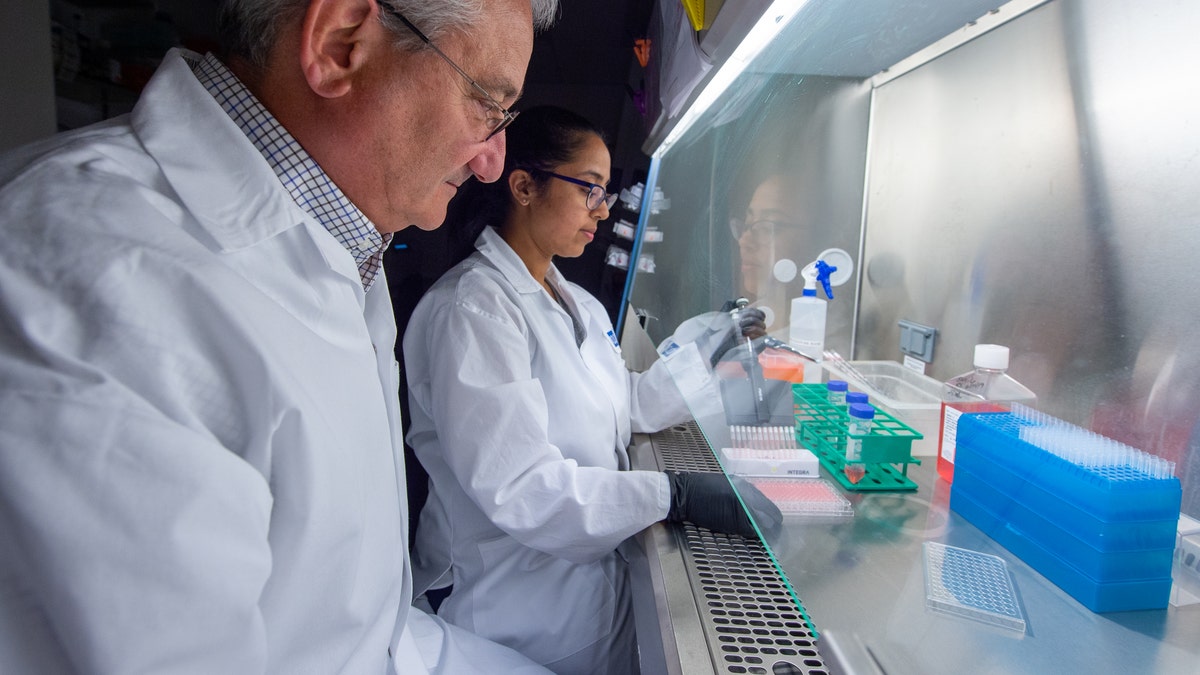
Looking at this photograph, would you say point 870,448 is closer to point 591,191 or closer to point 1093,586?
point 1093,586

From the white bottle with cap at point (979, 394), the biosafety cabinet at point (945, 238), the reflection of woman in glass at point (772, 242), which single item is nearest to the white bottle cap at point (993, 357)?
the white bottle with cap at point (979, 394)

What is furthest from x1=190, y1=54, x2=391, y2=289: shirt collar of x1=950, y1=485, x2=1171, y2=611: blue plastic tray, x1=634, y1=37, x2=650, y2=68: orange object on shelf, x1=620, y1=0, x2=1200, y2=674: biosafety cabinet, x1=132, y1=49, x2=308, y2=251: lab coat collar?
x1=634, y1=37, x2=650, y2=68: orange object on shelf

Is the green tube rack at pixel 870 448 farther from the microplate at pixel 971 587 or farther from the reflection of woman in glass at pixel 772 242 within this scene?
the reflection of woman in glass at pixel 772 242

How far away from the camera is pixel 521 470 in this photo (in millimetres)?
1381

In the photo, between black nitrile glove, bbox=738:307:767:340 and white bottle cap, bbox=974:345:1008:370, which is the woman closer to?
black nitrile glove, bbox=738:307:767:340

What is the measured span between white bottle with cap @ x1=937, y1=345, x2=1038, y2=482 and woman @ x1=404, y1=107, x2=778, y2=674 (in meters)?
0.39

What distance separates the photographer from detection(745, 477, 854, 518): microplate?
1085 mm

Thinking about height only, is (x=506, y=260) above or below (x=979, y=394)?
above

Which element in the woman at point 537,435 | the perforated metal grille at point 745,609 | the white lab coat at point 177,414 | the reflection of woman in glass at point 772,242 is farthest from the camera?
the reflection of woman in glass at point 772,242

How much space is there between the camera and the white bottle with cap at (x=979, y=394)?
4.04 feet

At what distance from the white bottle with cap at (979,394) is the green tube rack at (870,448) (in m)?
0.06

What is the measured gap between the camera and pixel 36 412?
550 millimetres

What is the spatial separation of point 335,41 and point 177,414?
0.51m

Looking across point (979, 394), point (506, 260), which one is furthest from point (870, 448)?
point (506, 260)
